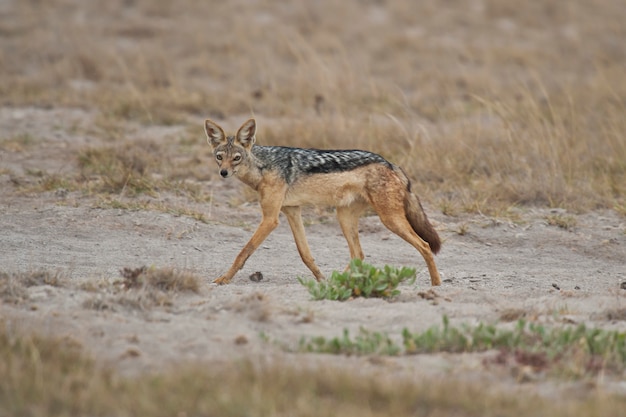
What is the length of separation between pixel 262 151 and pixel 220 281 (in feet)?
4.62

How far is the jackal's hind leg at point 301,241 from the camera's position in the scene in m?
8.20

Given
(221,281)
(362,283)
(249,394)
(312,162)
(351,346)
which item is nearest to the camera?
(249,394)

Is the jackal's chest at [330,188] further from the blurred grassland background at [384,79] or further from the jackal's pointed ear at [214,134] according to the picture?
the blurred grassland background at [384,79]

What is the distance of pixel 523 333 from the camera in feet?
18.4

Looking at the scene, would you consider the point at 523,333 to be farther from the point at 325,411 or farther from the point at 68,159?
the point at 68,159

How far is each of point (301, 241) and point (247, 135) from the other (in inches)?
44.7

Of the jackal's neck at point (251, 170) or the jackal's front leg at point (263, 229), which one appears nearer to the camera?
the jackal's front leg at point (263, 229)

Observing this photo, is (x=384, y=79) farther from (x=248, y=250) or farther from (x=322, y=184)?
(x=248, y=250)

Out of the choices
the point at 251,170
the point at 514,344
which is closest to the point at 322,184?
the point at 251,170

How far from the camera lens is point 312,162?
827 cm

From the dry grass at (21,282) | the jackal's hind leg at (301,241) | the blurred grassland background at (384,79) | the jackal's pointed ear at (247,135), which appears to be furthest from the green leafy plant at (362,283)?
the blurred grassland background at (384,79)

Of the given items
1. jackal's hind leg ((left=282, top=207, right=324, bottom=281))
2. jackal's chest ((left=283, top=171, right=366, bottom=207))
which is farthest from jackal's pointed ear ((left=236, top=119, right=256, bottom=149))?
jackal's hind leg ((left=282, top=207, right=324, bottom=281))

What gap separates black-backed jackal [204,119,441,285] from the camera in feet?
26.4

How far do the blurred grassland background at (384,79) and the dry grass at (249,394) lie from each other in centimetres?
613
